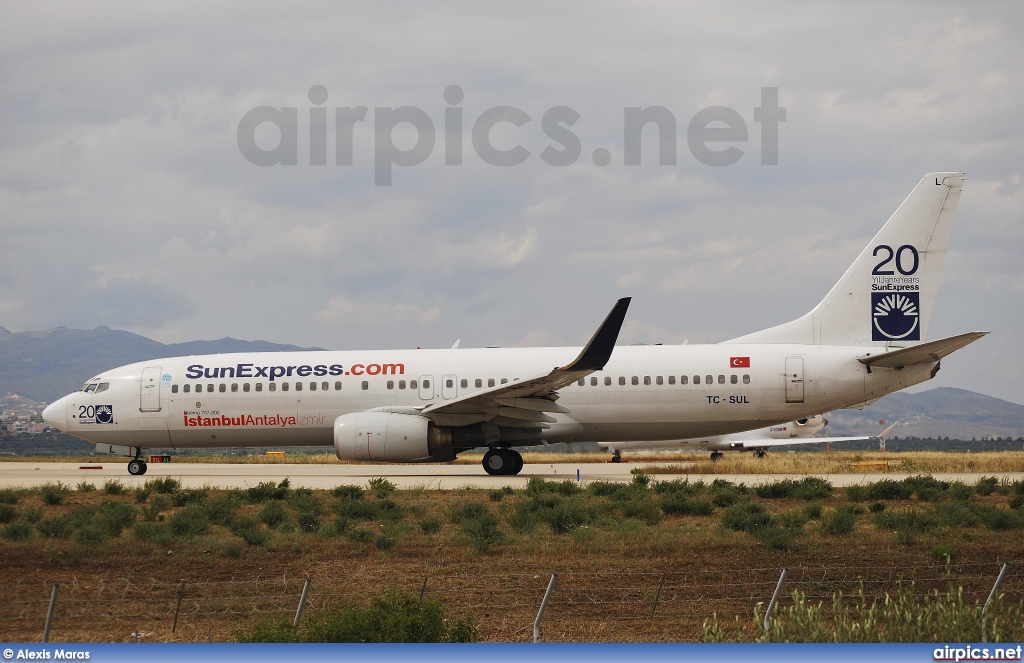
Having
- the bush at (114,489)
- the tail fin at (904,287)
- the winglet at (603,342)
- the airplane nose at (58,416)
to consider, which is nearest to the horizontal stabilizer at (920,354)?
the tail fin at (904,287)

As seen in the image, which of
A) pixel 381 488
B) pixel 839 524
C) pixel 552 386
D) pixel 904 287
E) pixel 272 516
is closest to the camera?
pixel 839 524

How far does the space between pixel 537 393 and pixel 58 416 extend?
1405 centimetres

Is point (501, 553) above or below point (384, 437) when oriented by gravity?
below

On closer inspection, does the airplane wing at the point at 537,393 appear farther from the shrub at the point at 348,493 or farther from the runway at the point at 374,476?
the shrub at the point at 348,493

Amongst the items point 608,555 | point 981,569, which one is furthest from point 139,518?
point 981,569

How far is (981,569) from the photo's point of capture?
45.5 ft

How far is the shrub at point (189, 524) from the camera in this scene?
1719cm

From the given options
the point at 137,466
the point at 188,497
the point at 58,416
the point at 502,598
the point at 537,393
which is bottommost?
the point at 502,598

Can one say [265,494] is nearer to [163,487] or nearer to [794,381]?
[163,487]

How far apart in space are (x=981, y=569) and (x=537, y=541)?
241 inches

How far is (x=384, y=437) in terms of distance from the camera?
86.6 ft

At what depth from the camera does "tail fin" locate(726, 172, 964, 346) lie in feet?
93.7

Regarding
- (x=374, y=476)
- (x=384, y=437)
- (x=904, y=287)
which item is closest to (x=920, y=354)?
(x=904, y=287)

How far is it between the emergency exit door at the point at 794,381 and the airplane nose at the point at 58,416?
19.8m
